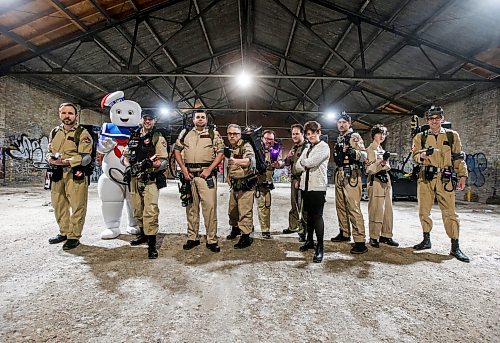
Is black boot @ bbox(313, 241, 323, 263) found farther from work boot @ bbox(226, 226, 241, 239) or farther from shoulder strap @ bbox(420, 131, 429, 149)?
shoulder strap @ bbox(420, 131, 429, 149)

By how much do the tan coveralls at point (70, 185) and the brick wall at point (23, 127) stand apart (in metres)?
9.71

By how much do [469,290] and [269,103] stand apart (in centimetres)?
2043

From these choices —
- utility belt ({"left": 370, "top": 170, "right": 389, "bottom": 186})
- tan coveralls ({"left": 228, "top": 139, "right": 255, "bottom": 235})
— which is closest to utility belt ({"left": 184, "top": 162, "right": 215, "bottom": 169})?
tan coveralls ({"left": 228, "top": 139, "right": 255, "bottom": 235})

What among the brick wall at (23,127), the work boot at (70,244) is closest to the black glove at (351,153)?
the work boot at (70,244)

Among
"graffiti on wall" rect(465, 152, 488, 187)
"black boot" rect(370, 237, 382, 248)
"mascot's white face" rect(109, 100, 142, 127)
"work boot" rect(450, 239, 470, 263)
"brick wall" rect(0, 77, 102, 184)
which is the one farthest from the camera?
"brick wall" rect(0, 77, 102, 184)

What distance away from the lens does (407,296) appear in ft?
7.20

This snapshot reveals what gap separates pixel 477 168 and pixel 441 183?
8.74 metres

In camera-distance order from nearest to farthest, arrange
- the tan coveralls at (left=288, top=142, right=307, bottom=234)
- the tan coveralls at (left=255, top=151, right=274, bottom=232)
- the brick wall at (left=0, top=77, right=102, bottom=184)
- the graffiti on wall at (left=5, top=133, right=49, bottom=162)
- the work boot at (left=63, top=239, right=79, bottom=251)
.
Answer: the work boot at (left=63, top=239, right=79, bottom=251)
the tan coveralls at (left=288, top=142, right=307, bottom=234)
the tan coveralls at (left=255, top=151, right=274, bottom=232)
the brick wall at (left=0, top=77, right=102, bottom=184)
the graffiti on wall at (left=5, top=133, right=49, bottom=162)

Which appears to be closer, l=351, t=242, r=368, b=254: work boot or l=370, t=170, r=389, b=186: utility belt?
l=351, t=242, r=368, b=254: work boot

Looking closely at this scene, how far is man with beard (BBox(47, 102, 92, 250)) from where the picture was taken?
10.7 feet

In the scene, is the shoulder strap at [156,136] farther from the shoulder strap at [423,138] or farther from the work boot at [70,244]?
the shoulder strap at [423,138]

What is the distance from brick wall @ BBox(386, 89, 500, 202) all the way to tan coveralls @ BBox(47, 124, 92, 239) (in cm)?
1167

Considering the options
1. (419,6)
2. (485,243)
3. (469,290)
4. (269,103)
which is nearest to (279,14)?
(419,6)

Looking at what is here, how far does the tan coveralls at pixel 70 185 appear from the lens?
3.26m
